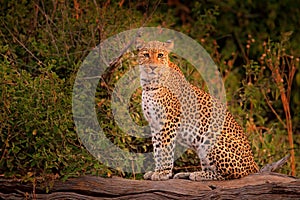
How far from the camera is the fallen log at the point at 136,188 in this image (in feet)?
17.7

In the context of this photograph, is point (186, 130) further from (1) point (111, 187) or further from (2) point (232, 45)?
(2) point (232, 45)

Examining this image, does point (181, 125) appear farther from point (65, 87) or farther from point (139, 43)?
point (65, 87)

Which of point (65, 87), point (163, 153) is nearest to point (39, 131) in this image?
point (65, 87)

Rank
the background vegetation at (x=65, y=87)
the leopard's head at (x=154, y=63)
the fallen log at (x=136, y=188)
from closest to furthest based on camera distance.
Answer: the fallen log at (x=136, y=188)
the leopard's head at (x=154, y=63)
the background vegetation at (x=65, y=87)

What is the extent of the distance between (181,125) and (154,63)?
0.55 metres

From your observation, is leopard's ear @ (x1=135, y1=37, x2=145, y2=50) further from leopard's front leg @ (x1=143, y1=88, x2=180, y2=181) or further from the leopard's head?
leopard's front leg @ (x1=143, y1=88, x2=180, y2=181)

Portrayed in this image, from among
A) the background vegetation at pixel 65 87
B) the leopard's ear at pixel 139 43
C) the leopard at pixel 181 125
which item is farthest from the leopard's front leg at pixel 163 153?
the leopard's ear at pixel 139 43

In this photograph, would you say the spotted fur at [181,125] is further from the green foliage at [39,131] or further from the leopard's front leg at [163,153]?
the green foliage at [39,131]

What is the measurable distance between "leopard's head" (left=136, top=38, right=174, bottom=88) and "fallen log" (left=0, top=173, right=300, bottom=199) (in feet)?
2.58

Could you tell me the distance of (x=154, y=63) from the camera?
5547 mm

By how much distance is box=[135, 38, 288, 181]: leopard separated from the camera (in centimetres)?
558

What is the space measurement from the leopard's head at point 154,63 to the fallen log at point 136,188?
79cm

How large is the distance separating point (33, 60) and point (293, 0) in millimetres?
4625

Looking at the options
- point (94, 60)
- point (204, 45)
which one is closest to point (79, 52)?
point (94, 60)
